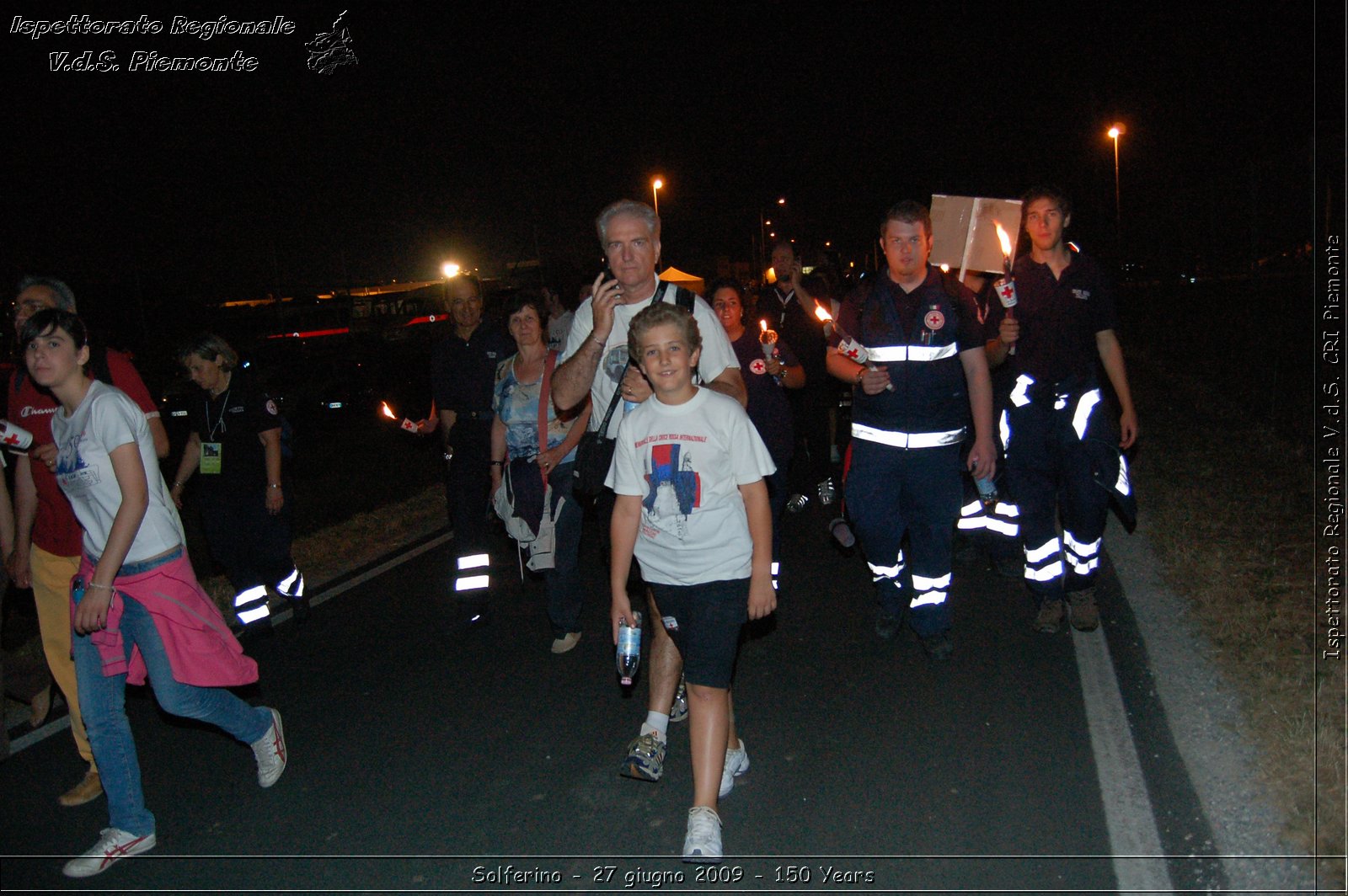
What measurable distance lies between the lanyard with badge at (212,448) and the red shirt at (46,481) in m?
1.75

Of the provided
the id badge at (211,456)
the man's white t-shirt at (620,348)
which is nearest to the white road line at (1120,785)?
the man's white t-shirt at (620,348)

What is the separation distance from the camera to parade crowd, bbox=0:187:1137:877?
3865 millimetres

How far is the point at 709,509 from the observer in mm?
3811

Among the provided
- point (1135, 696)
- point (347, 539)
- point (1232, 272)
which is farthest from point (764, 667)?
point (1232, 272)

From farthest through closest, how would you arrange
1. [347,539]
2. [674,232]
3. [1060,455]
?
[674,232] → [347,539] → [1060,455]

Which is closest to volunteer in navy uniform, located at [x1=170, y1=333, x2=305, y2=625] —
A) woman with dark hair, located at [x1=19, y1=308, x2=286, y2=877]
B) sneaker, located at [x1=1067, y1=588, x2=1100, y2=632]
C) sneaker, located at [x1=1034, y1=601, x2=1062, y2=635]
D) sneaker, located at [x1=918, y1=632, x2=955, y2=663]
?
woman with dark hair, located at [x1=19, y1=308, x2=286, y2=877]

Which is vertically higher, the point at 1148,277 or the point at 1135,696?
the point at 1148,277

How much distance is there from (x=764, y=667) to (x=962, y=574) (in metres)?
2.20

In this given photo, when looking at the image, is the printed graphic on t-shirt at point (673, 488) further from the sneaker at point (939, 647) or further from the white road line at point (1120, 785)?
the sneaker at point (939, 647)

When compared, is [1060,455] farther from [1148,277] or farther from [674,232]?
[674,232]

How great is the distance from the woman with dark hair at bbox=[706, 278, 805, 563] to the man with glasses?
3403 millimetres

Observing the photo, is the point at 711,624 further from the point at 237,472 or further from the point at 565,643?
the point at 237,472

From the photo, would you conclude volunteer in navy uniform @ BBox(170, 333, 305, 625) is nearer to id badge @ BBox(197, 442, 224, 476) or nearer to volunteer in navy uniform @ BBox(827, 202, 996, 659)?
id badge @ BBox(197, 442, 224, 476)

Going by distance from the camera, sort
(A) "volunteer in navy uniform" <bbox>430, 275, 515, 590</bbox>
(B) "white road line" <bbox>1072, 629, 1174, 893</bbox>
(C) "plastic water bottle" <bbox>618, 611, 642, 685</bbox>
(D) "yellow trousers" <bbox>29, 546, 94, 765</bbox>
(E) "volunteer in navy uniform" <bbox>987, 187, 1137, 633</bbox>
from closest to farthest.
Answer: (B) "white road line" <bbox>1072, 629, 1174, 893</bbox>, (C) "plastic water bottle" <bbox>618, 611, 642, 685</bbox>, (D) "yellow trousers" <bbox>29, 546, 94, 765</bbox>, (E) "volunteer in navy uniform" <bbox>987, 187, 1137, 633</bbox>, (A) "volunteer in navy uniform" <bbox>430, 275, 515, 590</bbox>
